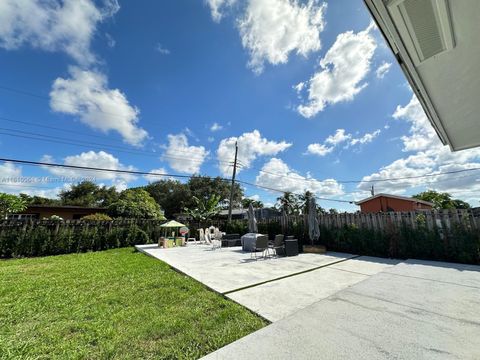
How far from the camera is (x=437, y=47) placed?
77.5 inches

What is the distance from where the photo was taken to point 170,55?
404 inches

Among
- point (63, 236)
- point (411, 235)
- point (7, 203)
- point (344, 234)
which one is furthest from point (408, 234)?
point (7, 203)

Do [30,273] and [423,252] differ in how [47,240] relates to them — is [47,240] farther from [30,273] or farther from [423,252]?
[423,252]

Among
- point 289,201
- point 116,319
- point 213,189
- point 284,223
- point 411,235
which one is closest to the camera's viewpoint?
point 116,319

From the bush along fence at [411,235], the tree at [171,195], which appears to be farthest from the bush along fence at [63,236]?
the tree at [171,195]

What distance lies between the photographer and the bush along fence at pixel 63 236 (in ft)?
32.7

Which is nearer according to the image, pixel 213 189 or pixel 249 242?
pixel 249 242

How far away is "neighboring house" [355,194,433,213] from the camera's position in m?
23.4

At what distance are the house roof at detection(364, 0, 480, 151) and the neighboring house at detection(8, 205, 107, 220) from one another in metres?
29.9

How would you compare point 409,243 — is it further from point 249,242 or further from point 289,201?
point 289,201

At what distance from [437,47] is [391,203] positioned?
27.7 meters

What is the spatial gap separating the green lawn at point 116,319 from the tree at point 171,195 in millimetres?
35349

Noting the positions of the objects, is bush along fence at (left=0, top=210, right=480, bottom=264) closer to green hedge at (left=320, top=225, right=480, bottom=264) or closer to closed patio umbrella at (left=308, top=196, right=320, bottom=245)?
green hedge at (left=320, top=225, right=480, bottom=264)

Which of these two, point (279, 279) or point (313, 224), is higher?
point (313, 224)
